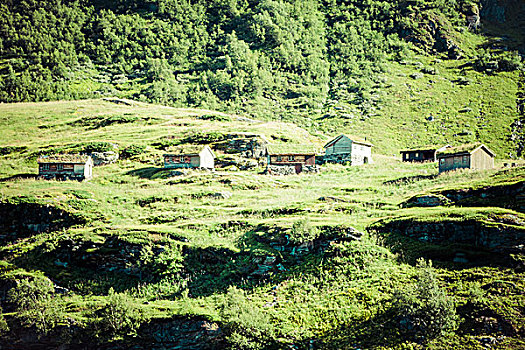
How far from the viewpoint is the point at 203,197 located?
210 feet

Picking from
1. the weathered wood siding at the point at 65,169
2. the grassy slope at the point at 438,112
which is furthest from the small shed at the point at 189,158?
the grassy slope at the point at 438,112

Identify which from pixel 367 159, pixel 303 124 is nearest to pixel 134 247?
pixel 367 159

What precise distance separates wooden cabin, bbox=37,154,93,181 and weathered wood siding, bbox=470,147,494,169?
59.0 m

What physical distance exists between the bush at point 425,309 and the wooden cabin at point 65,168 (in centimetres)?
5658

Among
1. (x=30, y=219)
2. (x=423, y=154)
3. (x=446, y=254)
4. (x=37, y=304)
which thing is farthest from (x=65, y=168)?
(x=423, y=154)

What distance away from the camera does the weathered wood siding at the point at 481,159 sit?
64500mm

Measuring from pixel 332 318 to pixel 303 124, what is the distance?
118 meters

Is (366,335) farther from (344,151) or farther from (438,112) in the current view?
(438,112)

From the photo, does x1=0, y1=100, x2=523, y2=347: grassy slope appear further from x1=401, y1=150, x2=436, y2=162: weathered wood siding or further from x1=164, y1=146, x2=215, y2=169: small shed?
x1=401, y1=150, x2=436, y2=162: weathered wood siding

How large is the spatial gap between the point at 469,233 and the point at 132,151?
227 ft

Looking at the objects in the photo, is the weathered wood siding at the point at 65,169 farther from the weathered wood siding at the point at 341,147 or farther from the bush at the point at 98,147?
the weathered wood siding at the point at 341,147

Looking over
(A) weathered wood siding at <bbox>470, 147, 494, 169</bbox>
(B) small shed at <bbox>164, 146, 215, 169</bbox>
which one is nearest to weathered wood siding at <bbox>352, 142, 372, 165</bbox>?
(A) weathered wood siding at <bbox>470, 147, 494, 169</bbox>

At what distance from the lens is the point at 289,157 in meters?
83.8

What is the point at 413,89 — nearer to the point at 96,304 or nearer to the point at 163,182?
the point at 163,182
